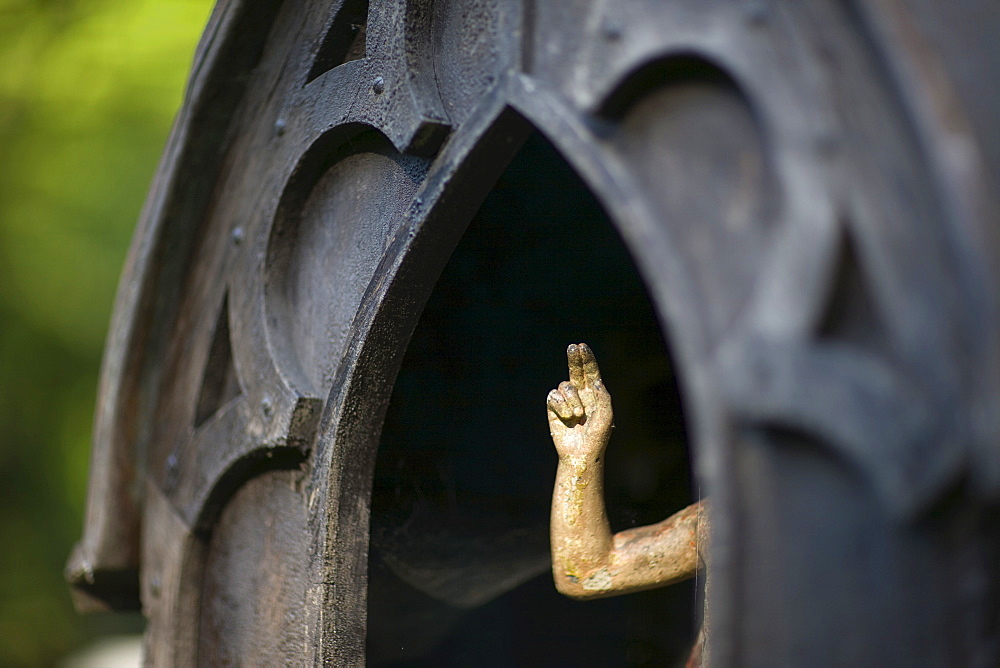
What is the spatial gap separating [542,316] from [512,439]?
0.23m

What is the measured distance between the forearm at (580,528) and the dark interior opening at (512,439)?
1.29 ft

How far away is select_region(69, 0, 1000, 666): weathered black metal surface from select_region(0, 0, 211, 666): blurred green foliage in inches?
99.2

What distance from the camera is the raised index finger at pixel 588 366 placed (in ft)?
3.91

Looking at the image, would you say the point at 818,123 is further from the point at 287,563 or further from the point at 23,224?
the point at 23,224

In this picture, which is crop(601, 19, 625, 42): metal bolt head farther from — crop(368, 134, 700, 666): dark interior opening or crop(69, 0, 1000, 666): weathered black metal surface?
crop(368, 134, 700, 666): dark interior opening

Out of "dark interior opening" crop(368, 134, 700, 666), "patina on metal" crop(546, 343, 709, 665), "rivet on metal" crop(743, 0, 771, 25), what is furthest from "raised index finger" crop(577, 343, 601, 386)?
"rivet on metal" crop(743, 0, 771, 25)

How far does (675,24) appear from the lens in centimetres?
74

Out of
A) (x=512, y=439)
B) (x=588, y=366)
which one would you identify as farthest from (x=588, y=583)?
(x=512, y=439)

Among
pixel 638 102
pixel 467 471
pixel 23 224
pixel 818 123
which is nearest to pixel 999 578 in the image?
pixel 818 123

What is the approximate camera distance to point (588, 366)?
3.91 ft

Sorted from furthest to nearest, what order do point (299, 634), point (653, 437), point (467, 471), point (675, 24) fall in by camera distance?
point (653, 437) < point (467, 471) < point (299, 634) < point (675, 24)

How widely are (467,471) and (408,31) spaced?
80cm

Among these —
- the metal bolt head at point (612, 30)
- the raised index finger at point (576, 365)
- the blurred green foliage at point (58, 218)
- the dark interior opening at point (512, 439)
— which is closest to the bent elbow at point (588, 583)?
the raised index finger at point (576, 365)

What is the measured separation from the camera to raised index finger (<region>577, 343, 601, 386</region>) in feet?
3.91
